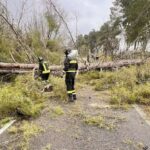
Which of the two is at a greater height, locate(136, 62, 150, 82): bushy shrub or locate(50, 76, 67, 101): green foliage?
locate(136, 62, 150, 82): bushy shrub

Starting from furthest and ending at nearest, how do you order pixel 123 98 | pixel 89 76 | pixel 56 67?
pixel 89 76 < pixel 56 67 < pixel 123 98

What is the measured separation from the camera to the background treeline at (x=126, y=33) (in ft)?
72.0

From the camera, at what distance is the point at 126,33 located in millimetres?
31281

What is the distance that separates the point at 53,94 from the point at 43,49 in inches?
578

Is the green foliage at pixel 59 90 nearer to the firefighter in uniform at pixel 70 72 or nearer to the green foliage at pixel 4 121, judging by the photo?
the firefighter in uniform at pixel 70 72

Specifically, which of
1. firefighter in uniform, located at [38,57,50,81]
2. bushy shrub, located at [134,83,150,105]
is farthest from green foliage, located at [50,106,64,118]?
firefighter in uniform, located at [38,57,50,81]

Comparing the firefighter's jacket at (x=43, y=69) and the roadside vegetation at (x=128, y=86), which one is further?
the firefighter's jacket at (x=43, y=69)

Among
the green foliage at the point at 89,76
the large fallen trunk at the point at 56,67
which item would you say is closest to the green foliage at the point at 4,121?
the large fallen trunk at the point at 56,67

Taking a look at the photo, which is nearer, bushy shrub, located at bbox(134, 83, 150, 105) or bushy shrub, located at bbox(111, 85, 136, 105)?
bushy shrub, located at bbox(111, 85, 136, 105)

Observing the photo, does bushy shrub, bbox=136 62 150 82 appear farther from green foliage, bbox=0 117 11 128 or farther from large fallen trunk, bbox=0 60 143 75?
green foliage, bbox=0 117 11 128

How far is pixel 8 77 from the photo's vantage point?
18.5 meters

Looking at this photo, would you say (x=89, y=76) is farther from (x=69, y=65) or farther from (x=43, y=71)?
(x=69, y=65)

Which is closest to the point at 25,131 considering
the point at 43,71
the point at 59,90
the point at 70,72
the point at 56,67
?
the point at 70,72

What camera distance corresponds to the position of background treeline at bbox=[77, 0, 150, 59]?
72.0ft
